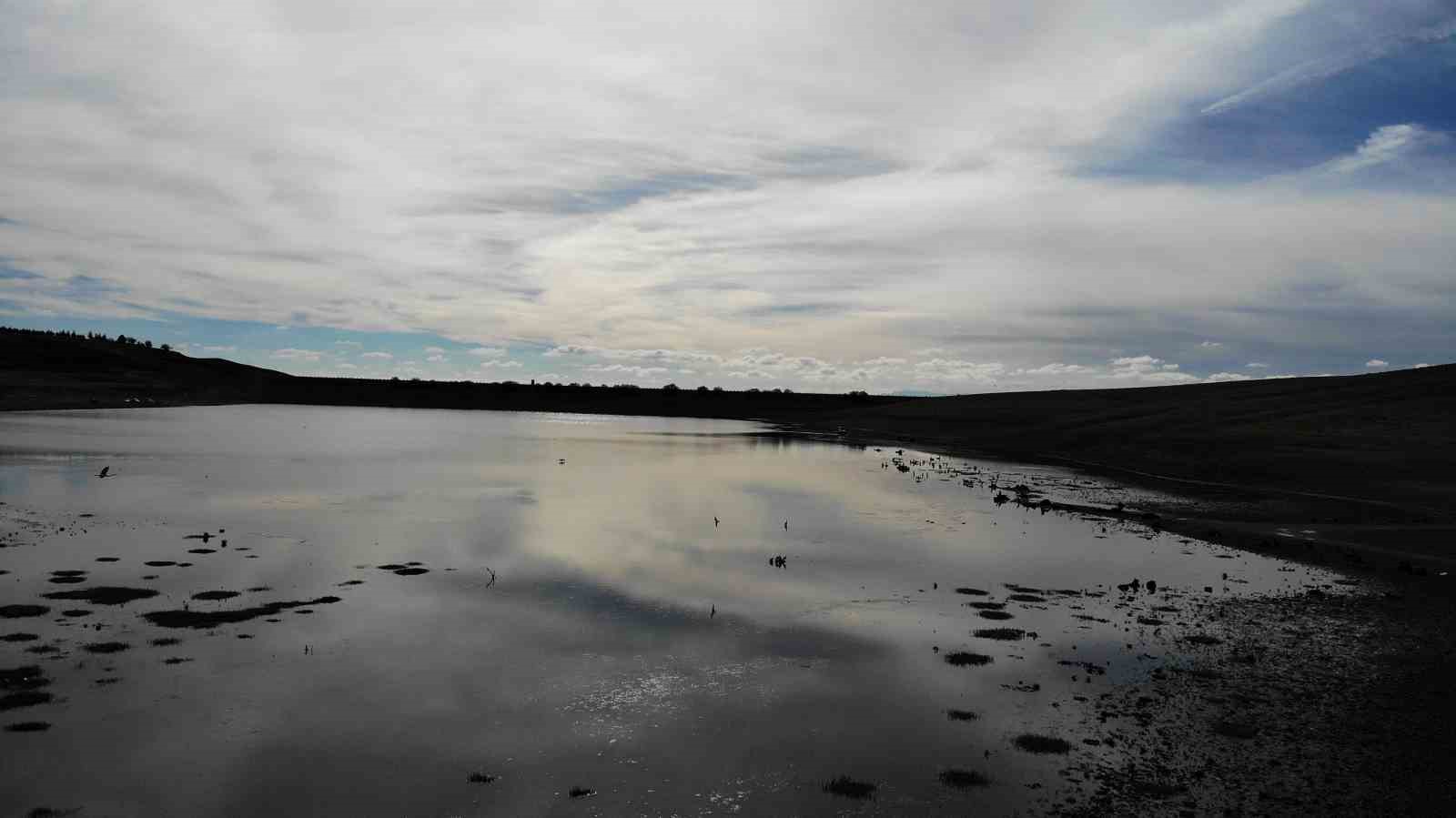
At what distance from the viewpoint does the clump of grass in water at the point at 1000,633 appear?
63.5ft

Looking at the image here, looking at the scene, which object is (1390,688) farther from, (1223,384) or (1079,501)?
(1223,384)

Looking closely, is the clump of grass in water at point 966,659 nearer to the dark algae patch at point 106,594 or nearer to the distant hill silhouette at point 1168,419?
the dark algae patch at point 106,594

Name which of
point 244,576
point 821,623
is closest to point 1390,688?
point 821,623

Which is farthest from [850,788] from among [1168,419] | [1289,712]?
[1168,419]

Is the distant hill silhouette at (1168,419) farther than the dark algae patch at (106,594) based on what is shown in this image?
Yes

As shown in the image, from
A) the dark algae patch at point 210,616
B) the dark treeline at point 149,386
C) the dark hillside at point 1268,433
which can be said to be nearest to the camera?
the dark algae patch at point 210,616

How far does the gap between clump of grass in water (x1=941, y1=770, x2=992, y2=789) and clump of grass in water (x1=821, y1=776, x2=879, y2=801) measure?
43.9 inches

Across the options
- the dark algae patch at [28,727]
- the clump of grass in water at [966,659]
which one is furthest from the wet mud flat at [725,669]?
the clump of grass in water at [966,659]

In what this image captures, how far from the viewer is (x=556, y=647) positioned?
1819 cm

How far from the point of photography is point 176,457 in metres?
54.8

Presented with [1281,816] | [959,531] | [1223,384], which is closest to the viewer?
[1281,816]

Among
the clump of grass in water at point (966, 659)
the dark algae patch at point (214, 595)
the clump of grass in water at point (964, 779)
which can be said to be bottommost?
the clump of grass in water at point (964, 779)

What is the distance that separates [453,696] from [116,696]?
553 centimetres

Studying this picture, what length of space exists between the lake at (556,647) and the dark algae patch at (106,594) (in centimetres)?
15
